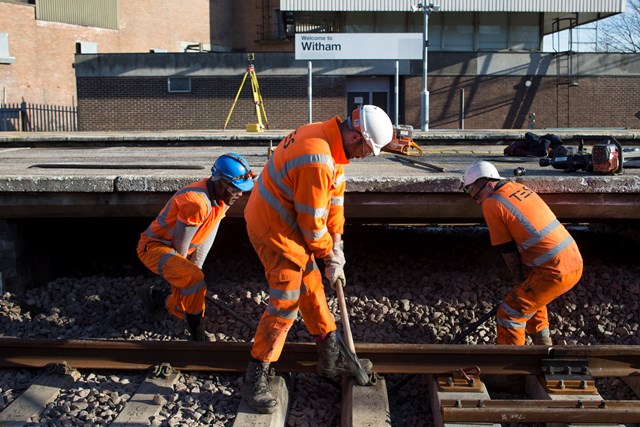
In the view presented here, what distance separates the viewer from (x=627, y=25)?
4391 cm

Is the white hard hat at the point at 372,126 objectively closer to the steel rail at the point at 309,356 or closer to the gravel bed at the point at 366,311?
the steel rail at the point at 309,356

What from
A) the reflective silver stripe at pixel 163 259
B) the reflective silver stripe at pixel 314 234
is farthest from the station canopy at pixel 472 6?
the reflective silver stripe at pixel 314 234

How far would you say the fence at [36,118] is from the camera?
30.5 m

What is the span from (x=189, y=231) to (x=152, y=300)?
3.29 ft

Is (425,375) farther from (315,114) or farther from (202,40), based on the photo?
(202,40)

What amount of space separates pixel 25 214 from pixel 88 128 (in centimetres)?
2374

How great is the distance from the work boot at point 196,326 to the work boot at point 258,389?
938 millimetres

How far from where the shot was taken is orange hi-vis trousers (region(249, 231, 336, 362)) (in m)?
4.58

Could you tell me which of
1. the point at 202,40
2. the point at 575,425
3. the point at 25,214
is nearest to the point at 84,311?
the point at 25,214

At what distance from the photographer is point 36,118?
1259 inches

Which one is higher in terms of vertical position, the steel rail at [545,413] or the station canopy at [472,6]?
the station canopy at [472,6]

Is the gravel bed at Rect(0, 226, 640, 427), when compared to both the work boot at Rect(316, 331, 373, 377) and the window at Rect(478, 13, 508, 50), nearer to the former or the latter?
the work boot at Rect(316, 331, 373, 377)

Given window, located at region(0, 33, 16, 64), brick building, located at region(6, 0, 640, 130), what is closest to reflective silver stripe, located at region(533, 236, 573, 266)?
brick building, located at region(6, 0, 640, 130)

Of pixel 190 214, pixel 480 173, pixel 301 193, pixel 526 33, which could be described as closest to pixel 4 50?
pixel 526 33
